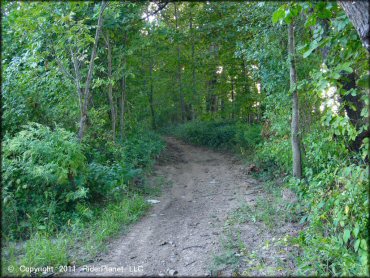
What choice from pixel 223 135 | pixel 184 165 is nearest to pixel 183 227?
pixel 184 165

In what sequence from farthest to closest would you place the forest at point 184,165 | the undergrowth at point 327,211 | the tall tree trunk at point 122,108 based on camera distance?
the tall tree trunk at point 122,108
the forest at point 184,165
the undergrowth at point 327,211

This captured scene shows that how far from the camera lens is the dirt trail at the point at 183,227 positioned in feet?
13.0

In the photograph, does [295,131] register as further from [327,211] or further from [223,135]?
[223,135]

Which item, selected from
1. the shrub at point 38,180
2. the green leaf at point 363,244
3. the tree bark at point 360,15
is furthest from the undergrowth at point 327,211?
the shrub at point 38,180

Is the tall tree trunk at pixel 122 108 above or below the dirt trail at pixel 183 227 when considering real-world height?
above

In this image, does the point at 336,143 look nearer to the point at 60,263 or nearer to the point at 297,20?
the point at 297,20

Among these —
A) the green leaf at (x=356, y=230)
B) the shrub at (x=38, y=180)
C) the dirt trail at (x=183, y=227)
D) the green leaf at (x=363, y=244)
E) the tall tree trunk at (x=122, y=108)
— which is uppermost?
the tall tree trunk at (x=122, y=108)

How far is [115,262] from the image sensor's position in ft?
13.2

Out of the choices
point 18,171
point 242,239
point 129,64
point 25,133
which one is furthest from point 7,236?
point 129,64

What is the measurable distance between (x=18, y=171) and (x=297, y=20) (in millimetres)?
5795

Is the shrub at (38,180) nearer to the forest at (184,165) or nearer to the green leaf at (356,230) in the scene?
the forest at (184,165)

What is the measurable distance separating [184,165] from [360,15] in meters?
8.34

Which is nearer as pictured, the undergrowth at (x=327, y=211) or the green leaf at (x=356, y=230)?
the green leaf at (x=356, y=230)

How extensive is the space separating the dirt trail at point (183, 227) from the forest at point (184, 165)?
1.1 inches
